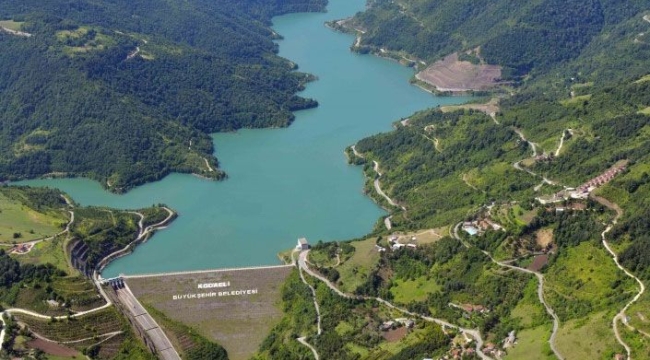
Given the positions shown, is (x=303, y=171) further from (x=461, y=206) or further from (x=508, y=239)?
(x=508, y=239)

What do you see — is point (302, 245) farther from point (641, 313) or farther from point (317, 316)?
point (641, 313)

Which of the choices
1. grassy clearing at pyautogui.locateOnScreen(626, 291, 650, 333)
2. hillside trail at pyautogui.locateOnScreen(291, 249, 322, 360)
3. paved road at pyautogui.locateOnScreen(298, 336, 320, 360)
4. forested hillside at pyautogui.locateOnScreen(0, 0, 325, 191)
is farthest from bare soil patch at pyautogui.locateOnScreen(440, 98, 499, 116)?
grassy clearing at pyautogui.locateOnScreen(626, 291, 650, 333)

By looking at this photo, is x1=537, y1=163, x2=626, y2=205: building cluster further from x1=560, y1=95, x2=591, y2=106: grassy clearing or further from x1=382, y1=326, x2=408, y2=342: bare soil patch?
x1=560, y1=95, x2=591, y2=106: grassy clearing

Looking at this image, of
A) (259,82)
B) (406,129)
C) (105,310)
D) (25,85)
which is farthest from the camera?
(259,82)

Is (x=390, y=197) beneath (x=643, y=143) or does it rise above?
beneath

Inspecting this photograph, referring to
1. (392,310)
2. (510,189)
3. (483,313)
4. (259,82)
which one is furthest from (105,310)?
(259,82)

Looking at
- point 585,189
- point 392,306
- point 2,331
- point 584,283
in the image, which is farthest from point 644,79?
point 2,331
